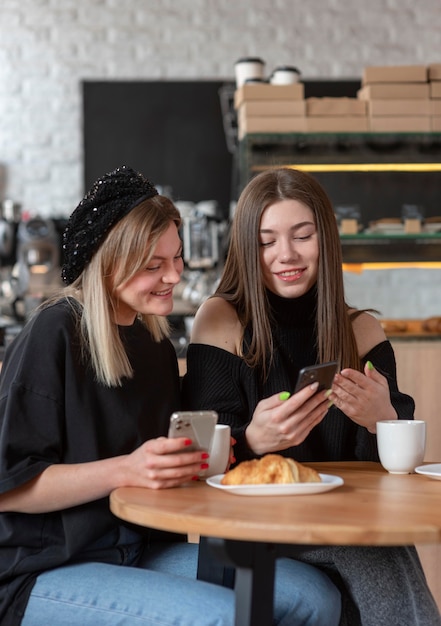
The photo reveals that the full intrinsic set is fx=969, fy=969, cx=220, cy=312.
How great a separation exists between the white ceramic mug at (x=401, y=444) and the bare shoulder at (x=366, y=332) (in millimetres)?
435

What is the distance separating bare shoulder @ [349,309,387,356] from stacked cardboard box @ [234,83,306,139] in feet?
3.99

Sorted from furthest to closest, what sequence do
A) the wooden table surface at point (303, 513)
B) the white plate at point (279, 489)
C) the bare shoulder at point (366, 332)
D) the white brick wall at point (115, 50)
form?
the white brick wall at point (115, 50) < the bare shoulder at point (366, 332) < the white plate at point (279, 489) < the wooden table surface at point (303, 513)

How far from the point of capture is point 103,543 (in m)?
1.71

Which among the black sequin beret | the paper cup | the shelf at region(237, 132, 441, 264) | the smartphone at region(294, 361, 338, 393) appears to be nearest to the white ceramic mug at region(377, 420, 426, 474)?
the smartphone at region(294, 361, 338, 393)

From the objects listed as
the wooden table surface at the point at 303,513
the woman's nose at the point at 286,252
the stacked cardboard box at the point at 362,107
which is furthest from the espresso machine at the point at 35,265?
the wooden table surface at the point at 303,513

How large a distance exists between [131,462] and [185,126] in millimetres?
4512

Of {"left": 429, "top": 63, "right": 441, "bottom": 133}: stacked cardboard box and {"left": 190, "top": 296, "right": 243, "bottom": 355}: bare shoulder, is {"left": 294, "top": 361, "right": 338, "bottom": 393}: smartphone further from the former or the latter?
{"left": 429, "top": 63, "right": 441, "bottom": 133}: stacked cardboard box

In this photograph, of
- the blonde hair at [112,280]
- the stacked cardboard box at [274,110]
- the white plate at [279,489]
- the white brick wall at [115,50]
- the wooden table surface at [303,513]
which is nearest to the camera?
the wooden table surface at [303,513]

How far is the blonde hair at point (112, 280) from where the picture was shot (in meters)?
1.73

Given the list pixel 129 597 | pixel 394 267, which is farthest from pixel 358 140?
pixel 129 597

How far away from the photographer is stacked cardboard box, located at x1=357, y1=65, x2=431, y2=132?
3.28 m

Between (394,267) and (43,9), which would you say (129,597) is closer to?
(394,267)

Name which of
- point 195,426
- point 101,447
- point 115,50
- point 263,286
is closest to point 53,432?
point 101,447

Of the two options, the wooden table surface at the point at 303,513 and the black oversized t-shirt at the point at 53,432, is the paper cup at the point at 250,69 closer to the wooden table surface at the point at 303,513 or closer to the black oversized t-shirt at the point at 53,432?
the black oversized t-shirt at the point at 53,432
